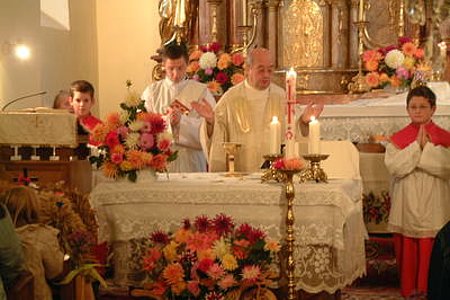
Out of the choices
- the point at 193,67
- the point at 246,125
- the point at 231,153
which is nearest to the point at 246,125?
the point at 246,125

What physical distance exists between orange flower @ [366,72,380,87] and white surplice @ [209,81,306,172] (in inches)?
116

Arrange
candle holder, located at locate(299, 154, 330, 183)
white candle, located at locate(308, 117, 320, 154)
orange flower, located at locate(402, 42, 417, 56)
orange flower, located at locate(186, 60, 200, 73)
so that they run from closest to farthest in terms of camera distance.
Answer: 1. white candle, located at locate(308, 117, 320, 154)
2. candle holder, located at locate(299, 154, 330, 183)
3. orange flower, located at locate(402, 42, 417, 56)
4. orange flower, located at locate(186, 60, 200, 73)

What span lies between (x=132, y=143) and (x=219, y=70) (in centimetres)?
425

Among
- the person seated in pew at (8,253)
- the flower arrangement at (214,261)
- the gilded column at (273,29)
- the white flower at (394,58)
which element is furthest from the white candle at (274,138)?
the gilded column at (273,29)

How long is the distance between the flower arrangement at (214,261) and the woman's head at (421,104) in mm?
1922

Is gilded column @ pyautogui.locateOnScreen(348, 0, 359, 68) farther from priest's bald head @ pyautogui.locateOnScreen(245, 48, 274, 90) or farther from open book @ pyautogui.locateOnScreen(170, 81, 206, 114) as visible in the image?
priest's bald head @ pyautogui.locateOnScreen(245, 48, 274, 90)

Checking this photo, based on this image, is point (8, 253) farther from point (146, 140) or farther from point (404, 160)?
point (404, 160)

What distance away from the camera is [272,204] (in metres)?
4.34

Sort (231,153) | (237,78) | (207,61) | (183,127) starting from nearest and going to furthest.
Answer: (231,153)
(183,127)
(237,78)
(207,61)

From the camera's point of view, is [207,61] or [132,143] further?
[207,61]

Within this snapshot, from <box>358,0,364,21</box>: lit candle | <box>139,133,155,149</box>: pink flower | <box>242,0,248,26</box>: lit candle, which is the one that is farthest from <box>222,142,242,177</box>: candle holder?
<box>242,0,248,26</box>: lit candle

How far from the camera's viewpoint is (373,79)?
8.24 m

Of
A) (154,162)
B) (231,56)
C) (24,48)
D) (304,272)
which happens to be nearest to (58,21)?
(24,48)

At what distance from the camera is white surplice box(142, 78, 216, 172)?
6.30 metres
